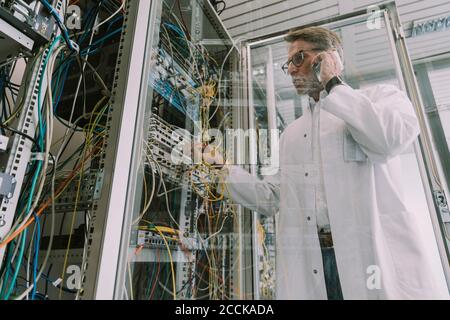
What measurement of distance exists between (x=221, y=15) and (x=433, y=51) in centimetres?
169

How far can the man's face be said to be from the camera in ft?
4.05

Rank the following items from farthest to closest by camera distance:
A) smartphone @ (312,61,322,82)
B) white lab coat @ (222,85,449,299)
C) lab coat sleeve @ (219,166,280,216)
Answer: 1. lab coat sleeve @ (219,166,280,216)
2. smartphone @ (312,61,322,82)
3. white lab coat @ (222,85,449,299)

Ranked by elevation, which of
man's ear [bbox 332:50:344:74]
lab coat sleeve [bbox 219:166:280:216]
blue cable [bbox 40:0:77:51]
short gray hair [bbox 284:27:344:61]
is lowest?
lab coat sleeve [bbox 219:166:280:216]

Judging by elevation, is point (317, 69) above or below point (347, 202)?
above

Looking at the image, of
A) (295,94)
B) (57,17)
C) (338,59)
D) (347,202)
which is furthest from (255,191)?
(57,17)

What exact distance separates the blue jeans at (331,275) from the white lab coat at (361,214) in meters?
0.02

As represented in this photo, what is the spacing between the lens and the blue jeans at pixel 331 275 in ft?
3.25

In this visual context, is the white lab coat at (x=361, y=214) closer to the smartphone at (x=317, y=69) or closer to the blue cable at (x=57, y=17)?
the smartphone at (x=317, y=69)

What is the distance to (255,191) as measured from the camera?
132cm

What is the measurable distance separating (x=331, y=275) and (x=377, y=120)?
59cm

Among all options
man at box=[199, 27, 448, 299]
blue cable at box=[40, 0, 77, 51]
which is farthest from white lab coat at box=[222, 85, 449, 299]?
blue cable at box=[40, 0, 77, 51]

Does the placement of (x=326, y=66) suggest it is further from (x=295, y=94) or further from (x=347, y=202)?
(x=347, y=202)

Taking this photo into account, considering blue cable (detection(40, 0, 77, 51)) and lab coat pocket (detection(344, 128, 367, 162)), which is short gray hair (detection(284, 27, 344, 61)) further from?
blue cable (detection(40, 0, 77, 51))
